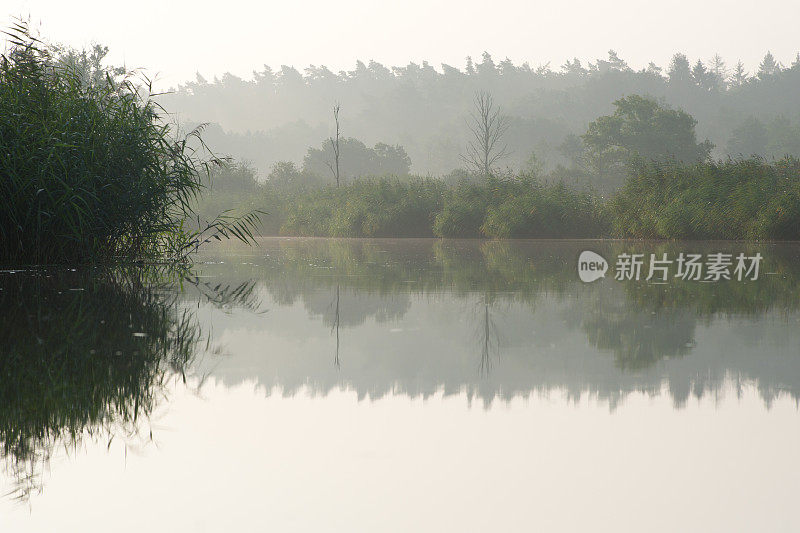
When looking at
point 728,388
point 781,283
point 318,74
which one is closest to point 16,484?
point 728,388

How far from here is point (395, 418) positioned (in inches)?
128

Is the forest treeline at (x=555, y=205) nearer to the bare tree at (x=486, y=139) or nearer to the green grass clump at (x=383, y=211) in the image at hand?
the green grass clump at (x=383, y=211)

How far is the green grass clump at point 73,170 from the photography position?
27.1 ft

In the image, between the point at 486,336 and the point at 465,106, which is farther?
the point at 465,106

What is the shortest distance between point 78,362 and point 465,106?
4178 inches

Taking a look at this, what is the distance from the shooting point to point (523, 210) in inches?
963

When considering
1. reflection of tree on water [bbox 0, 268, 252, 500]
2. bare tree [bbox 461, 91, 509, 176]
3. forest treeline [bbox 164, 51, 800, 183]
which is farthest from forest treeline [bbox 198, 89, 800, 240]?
forest treeline [bbox 164, 51, 800, 183]

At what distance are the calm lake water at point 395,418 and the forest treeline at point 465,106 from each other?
61324 mm

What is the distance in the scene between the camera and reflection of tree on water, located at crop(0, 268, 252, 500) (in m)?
2.92

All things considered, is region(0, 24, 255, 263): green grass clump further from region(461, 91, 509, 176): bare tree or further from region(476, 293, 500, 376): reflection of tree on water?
region(461, 91, 509, 176): bare tree

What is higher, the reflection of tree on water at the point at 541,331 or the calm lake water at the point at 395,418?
the reflection of tree on water at the point at 541,331

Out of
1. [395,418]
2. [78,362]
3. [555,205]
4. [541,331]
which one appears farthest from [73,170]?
[555,205]

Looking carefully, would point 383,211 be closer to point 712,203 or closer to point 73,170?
point 712,203

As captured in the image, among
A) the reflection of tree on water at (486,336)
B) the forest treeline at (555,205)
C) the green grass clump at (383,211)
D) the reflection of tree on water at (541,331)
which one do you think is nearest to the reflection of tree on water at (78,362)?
the reflection of tree on water at (541,331)
